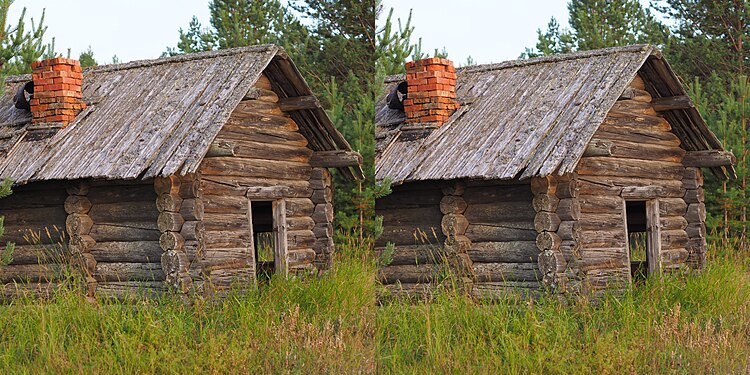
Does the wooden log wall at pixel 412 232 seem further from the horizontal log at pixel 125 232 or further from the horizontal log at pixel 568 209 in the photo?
the horizontal log at pixel 125 232

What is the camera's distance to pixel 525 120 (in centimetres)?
1381

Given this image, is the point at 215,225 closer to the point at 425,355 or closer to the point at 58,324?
the point at 58,324

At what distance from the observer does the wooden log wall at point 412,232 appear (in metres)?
13.0

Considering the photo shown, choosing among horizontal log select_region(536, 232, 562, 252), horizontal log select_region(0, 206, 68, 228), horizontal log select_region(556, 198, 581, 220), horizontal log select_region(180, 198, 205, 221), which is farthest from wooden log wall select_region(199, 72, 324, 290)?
horizontal log select_region(556, 198, 581, 220)

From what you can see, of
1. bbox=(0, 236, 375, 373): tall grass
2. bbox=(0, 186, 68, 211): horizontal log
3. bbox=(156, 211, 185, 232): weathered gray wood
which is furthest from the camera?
bbox=(0, 186, 68, 211): horizontal log

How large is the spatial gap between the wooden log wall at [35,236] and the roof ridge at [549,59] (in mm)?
5864

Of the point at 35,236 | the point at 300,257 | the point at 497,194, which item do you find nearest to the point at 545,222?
the point at 497,194

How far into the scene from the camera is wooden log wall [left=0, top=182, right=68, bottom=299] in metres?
13.5

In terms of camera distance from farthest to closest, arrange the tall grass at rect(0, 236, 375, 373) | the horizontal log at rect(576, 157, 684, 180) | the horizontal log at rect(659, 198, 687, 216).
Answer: the horizontal log at rect(659, 198, 687, 216) → the horizontal log at rect(576, 157, 684, 180) → the tall grass at rect(0, 236, 375, 373)

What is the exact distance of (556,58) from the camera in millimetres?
15156

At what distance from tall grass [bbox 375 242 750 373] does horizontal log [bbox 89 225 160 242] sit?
151 inches

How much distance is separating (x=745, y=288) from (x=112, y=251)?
892 centimetres

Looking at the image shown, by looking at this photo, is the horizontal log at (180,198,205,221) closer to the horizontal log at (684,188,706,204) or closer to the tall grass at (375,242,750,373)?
the tall grass at (375,242,750,373)

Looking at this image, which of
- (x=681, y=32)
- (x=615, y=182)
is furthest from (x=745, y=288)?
(x=681, y=32)
